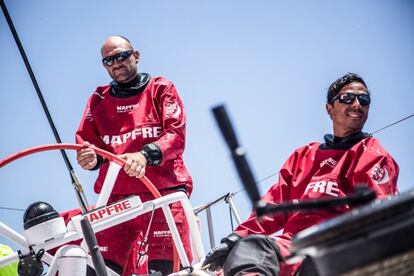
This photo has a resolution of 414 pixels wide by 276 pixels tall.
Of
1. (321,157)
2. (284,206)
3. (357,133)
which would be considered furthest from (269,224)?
(284,206)

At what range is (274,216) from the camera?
223cm

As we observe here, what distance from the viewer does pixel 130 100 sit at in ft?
8.60

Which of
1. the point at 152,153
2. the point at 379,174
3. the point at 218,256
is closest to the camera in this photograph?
the point at 218,256

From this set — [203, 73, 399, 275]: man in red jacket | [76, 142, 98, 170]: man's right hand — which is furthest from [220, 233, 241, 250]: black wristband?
[76, 142, 98, 170]: man's right hand

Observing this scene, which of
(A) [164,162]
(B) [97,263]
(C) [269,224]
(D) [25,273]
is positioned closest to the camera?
(B) [97,263]

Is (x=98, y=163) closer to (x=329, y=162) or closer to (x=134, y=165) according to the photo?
(x=134, y=165)

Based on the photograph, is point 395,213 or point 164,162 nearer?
point 395,213

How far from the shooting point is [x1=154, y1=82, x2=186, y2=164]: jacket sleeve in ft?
7.91

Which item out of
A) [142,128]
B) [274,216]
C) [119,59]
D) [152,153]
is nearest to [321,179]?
[274,216]

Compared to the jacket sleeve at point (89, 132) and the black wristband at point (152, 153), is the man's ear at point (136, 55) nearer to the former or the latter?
the jacket sleeve at point (89, 132)

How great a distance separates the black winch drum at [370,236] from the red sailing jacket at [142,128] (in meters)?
1.77

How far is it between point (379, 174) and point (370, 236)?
1.45 m

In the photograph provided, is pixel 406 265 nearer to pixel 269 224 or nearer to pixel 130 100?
pixel 269 224

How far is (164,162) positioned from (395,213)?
6.16 feet
